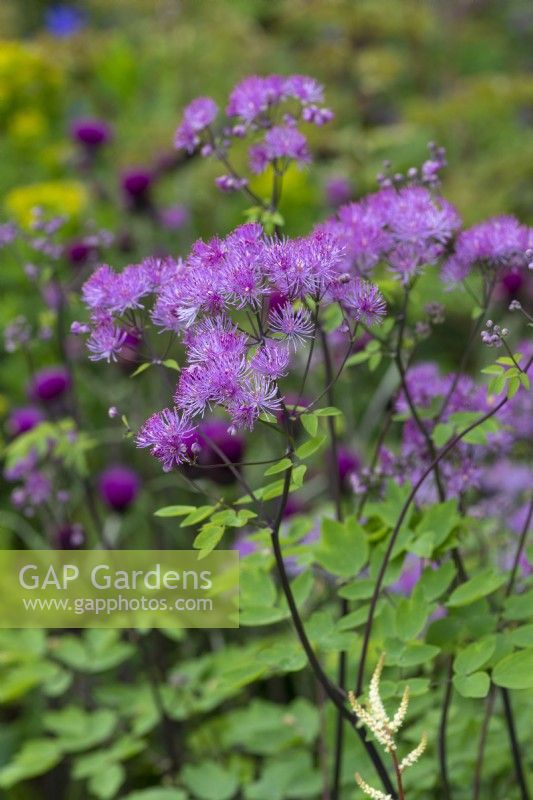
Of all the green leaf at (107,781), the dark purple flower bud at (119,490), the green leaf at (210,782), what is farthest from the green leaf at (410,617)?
the dark purple flower bud at (119,490)

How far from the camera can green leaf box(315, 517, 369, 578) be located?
3.85 feet

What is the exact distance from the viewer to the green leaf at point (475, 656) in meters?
1.02

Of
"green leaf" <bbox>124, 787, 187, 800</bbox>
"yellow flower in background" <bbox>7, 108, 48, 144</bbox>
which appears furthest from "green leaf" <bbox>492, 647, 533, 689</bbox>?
"yellow flower in background" <bbox>7, 108, 48, 144</bbox>

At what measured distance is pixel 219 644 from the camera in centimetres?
205

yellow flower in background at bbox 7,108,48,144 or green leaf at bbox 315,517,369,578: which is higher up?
yellow flower in background at bbox 7,108,48,144

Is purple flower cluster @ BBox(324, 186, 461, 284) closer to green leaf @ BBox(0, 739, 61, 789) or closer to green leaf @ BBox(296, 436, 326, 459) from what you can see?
green leaf @ BBox(296, 436, 326, 459)

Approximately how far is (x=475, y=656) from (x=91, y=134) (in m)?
2.41

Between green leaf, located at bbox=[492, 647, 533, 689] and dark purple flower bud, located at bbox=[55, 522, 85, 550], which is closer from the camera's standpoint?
green leaf, located at bbox=[492, 647, 533, 689]

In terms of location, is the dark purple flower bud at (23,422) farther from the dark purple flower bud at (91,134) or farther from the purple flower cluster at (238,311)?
the dark purple flower bud at (91,134)

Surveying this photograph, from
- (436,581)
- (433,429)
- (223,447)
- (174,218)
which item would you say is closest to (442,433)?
(433,429)

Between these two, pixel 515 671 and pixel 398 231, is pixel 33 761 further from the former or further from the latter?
pixel 398 231

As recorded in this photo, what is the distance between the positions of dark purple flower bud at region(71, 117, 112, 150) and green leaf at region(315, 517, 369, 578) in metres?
2.18

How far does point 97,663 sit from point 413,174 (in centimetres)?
94

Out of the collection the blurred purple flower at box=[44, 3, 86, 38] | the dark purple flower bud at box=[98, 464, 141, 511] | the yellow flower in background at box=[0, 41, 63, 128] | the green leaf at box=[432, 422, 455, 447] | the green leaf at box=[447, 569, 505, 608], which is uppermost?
the blurred purple flower at box=[44, 3, 86, 38]
